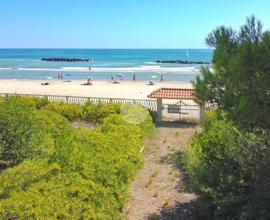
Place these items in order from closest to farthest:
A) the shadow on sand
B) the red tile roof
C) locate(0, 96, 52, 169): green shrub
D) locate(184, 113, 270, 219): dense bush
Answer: locate(184, 113, 270, 219): dense bush < the shadow on sand < locate(0, 96, 52, 169): green shrub < the red tile roof

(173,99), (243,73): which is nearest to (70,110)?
(173,99)

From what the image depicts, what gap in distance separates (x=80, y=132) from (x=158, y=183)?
11.8 ft

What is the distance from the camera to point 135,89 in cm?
4244

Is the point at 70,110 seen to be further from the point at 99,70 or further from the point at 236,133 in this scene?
the point at 99,70

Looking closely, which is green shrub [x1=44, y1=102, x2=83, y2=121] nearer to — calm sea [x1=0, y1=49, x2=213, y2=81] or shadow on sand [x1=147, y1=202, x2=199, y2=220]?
calm sea [x1=0, y1=49, x2=213, y2=81]

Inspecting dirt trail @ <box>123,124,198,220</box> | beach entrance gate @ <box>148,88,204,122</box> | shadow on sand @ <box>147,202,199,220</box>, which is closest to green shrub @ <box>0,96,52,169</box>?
dirt trail @ <box>123,124,198,220</box>

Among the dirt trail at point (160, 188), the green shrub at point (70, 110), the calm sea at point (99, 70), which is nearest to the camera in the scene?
the dirt trail at point (160, 188)

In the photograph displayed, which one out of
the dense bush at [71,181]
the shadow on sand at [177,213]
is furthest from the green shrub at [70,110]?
the shadow on sand at [177,213]

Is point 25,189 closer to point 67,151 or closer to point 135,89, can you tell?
point 67,151

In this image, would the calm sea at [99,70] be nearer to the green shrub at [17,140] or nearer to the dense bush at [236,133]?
the green shrub at [17,140]

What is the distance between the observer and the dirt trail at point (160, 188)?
1080 centimetres

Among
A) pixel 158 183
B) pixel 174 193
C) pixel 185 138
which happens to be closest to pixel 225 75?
pixel 174 193

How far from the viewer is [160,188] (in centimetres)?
1266

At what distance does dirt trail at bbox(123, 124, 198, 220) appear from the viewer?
10.8 m
